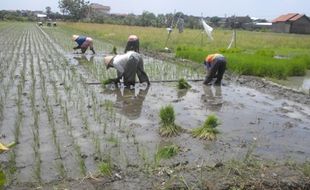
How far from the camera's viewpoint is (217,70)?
10.3 meters

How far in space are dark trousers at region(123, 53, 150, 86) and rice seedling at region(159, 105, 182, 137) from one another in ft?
10.2

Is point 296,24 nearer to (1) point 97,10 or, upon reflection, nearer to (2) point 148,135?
(2) point 148,135

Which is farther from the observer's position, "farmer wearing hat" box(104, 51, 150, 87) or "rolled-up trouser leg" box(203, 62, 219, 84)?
"rolled-up trouser leg" box(203, 62, 219, 84)

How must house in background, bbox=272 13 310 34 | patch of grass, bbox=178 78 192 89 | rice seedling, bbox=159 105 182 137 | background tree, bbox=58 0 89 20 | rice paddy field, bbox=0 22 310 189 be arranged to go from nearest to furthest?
rice paddy field, bbox=0 22 310 189 < rice seedling, bbox=159 105 182 137 < patch of grass, bbox=178 78 192 89 < house in background, bbox=272 13 310 34 < background tree, bbox=58 0 89 20

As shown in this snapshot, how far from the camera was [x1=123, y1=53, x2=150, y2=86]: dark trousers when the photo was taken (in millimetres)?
9086

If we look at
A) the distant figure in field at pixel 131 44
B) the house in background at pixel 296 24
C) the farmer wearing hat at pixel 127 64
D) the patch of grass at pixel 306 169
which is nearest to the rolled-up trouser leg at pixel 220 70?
the farmer wearing hat at pixel 127 64

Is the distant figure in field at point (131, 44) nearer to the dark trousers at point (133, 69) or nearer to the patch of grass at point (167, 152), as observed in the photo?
the dark trousers at point (133, 69)

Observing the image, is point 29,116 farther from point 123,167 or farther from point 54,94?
point 123,167

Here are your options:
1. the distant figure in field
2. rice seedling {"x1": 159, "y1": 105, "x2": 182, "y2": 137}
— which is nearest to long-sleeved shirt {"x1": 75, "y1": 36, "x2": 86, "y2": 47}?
the distant figure in field

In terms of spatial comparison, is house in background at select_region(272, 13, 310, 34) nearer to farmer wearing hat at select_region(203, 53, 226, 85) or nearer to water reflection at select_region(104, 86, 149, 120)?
farmer wearing hat at select_region(203, 53, 226, 85)

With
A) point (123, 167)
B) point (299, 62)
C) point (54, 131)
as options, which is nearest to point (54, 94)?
point (54, 131)

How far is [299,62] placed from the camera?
13.5 meters

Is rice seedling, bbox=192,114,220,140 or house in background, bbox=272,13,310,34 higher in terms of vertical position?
house in background, bbox=272,13,310,34

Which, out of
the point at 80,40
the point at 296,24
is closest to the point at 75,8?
the point at 296,24
